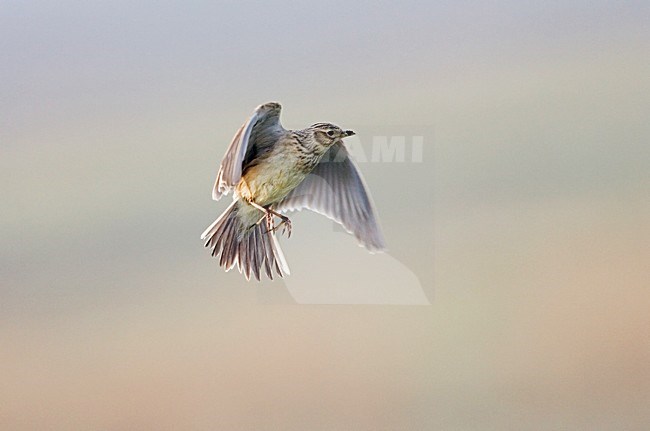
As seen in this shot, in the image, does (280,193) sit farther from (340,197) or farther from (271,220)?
(340,197)

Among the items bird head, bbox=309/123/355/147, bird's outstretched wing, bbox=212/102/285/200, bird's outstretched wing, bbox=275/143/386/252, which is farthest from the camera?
bird's outstretched wing, bbox=275/143/386/252

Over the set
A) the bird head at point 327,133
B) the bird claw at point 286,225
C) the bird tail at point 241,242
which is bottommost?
the bird tail at point 241,242

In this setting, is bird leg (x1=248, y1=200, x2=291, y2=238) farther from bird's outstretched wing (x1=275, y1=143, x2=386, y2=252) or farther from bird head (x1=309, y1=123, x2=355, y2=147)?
bird head (x1=309, y1=123, x2=355, y2=147)

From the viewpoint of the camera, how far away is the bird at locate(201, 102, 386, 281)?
1.96 m

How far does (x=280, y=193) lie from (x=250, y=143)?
15cm

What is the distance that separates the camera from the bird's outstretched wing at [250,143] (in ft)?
5.74

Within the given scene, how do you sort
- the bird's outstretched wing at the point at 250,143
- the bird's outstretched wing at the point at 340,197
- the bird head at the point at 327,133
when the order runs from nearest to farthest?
1. the bird's outstretched wing at the point at 250,143
2. the bird head at the point at 327,133
3. the bird's outstretched wing at the point at 340,197

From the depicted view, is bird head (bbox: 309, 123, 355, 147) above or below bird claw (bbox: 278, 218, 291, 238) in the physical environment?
above

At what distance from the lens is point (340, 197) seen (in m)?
2.12

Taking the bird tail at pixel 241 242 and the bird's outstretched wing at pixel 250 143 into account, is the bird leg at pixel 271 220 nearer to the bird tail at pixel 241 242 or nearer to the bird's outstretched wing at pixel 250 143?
the bird tail at pixel 241 242

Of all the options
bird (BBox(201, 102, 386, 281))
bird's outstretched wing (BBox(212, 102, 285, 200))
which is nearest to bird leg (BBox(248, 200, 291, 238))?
bird (BBox(201, 102, 386, 281))

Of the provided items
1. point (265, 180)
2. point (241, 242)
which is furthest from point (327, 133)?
point (241, 242)

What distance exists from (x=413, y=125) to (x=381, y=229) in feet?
1.46

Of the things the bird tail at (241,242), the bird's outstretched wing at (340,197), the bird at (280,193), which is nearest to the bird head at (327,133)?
the bird at (280,193)
